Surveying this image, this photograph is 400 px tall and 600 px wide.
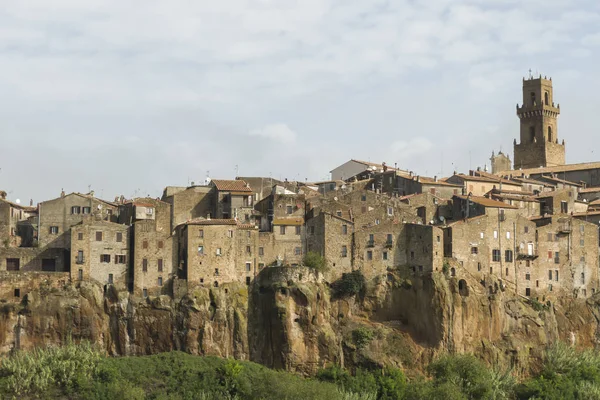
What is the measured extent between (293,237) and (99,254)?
14274mm

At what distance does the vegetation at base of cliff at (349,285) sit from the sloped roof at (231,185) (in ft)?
36.9

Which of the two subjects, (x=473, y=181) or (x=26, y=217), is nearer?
(x=26, y=217)

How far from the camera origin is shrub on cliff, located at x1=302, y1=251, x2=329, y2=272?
113 metres

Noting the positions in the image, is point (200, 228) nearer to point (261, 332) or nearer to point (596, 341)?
point (261, 332)

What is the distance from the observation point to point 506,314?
383ft

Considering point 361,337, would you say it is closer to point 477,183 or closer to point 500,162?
point 477,183

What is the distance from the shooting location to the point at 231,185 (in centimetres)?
12044

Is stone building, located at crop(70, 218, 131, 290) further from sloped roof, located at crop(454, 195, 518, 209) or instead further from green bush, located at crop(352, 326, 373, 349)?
sloped roof, located at crop(454, 195, 518, 209)

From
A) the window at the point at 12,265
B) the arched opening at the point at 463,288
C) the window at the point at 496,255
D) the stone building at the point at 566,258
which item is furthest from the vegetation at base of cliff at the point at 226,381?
the stone building at the point at 566,258

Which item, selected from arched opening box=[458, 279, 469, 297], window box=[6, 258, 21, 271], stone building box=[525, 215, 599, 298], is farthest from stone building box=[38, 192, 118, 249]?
stone building box=[525, 215, 599, 298]

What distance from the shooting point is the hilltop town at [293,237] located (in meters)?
110

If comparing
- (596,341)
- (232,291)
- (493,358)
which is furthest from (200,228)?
(596,341)

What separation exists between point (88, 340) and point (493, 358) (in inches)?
1160

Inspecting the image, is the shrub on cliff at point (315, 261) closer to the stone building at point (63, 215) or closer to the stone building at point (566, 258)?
the stone building at point (63, 215)
